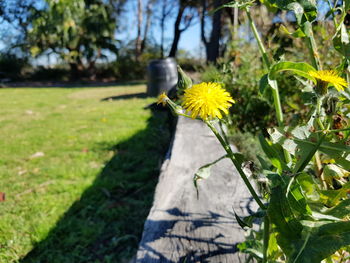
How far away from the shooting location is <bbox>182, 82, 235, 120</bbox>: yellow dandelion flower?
59 centimetres

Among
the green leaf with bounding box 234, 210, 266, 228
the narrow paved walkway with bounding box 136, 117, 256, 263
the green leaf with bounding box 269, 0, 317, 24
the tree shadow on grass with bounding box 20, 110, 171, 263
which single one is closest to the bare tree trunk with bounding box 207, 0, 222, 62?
the tree shadow on grass with bounding box 20, 110, 171, 263

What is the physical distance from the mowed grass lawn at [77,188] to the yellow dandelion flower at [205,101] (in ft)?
4.46

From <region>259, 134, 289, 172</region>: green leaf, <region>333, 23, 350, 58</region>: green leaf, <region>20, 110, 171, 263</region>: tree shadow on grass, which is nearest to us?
<region>259, 134, 289, 172</region>: green leaf

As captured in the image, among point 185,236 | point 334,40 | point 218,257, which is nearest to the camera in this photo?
point 334,40

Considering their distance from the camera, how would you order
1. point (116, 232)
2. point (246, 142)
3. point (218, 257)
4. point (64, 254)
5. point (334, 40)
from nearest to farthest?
point (334, 40) → point (218, 257) → point (64, 254) → point (116, 232) → point (246, 142)

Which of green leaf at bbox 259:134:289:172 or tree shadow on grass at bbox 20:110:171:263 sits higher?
green leaf at bbox 259:134:289:172

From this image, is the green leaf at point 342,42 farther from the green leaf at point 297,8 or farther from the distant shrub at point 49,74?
the distant shrub at point 49,74

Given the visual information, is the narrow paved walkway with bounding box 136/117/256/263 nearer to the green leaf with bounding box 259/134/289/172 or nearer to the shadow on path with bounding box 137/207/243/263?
the shadow on path with bounding box 137/207/243/263

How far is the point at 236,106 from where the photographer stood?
2.98 m

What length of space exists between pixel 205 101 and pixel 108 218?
1724 mm

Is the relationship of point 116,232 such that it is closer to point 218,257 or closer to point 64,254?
point 64,254

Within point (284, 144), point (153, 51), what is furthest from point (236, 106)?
point (153, 51)

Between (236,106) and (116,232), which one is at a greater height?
(236,106)

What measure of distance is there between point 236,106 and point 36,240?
2038 mm
